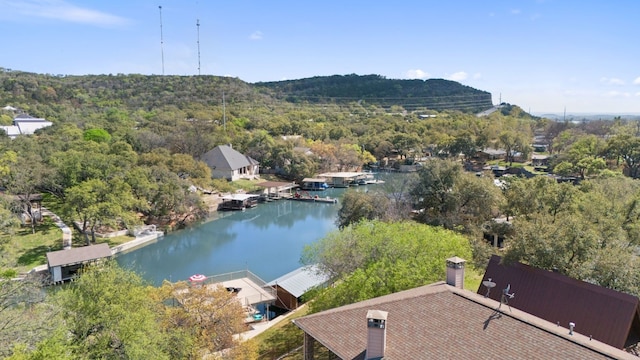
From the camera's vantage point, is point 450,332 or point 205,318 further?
point 205,318

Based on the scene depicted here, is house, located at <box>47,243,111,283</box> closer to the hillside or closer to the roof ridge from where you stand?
the roof ridge

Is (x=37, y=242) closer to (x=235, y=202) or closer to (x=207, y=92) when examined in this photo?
(x=235, y=202)

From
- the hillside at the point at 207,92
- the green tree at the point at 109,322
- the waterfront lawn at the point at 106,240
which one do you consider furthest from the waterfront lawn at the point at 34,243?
the hillside at the point at 207,92

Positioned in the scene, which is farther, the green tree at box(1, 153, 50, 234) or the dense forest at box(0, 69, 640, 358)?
the green tree at box(1, 153, 50, 234)

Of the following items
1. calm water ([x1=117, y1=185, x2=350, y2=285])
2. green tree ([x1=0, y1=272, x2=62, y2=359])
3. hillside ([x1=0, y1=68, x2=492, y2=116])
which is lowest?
calm water ([x1=117, y1=185, x2=350, y2=285])

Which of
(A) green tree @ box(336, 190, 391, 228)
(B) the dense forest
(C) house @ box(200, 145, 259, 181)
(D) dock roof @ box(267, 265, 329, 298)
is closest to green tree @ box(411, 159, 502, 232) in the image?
(B) the dense forest

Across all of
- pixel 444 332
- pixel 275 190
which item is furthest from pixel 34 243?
pixel 444 332

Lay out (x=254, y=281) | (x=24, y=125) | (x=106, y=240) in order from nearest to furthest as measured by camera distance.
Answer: (x=254, y=281) → (x=106, y=240) → (x=24, y=125)

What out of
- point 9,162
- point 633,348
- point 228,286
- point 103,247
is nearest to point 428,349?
point 633,348
